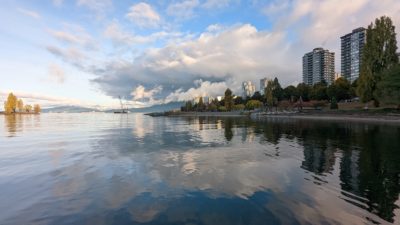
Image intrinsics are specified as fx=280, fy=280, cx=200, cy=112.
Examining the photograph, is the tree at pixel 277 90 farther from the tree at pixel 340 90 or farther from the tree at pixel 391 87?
the tree at pixel 391 87

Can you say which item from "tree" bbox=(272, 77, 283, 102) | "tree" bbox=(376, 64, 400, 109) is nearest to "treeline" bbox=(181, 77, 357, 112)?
"tree" bbox=(272, 77, 283, 102)

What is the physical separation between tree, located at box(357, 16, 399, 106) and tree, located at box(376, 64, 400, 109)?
29.8 ft

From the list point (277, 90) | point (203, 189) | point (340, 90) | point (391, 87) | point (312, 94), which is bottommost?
point (203, 189)

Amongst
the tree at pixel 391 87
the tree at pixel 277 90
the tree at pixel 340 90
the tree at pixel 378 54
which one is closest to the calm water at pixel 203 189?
the tree at pixel 391 87

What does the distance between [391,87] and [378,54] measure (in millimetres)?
18053

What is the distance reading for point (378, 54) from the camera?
83438mm

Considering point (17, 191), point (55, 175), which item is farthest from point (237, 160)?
point (17, 191)

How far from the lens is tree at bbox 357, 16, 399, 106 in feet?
273

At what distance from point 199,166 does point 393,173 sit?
11.0m

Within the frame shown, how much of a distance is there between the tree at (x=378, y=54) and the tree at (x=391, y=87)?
910 cm

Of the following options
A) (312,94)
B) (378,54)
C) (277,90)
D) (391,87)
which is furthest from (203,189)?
(277,90)

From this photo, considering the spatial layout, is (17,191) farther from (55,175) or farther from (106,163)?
(106,163)

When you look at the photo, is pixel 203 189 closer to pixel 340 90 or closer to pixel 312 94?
pixel 340 90

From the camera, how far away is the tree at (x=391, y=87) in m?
68.4
